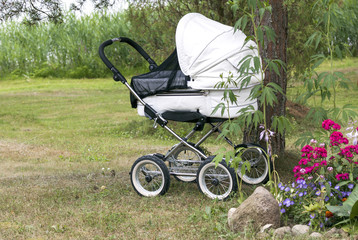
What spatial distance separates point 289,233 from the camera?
3.57m

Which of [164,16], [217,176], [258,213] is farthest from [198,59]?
[164,16]

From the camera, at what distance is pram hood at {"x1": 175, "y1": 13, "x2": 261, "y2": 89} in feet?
15.2

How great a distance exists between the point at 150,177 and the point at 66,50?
48.7ft

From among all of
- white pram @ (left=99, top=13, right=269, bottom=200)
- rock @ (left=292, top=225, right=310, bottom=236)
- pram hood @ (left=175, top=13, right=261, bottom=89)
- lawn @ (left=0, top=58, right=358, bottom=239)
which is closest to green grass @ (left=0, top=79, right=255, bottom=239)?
lawn @ (left=0, top=58, right=358, bottom=239)

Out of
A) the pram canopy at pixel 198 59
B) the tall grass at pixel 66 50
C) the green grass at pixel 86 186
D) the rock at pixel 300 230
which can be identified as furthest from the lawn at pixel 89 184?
the tall grass at pixel 66 50

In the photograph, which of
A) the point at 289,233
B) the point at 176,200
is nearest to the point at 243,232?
the point at 289,233

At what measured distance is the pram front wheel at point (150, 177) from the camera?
15.9ft

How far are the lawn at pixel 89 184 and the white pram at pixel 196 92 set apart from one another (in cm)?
22

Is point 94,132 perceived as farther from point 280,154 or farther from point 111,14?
point 111,14

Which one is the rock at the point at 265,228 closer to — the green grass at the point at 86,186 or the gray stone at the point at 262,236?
the gray stone at the point at 262,236

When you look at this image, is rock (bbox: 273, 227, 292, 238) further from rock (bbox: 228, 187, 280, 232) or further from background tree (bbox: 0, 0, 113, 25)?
background tree (bbox: 0, 0, 113, 25)

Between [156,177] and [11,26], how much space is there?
1603 cm

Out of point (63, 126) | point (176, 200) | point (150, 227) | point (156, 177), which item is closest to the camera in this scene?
point (150, 227)

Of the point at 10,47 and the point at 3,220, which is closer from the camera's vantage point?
the point at 3,220
